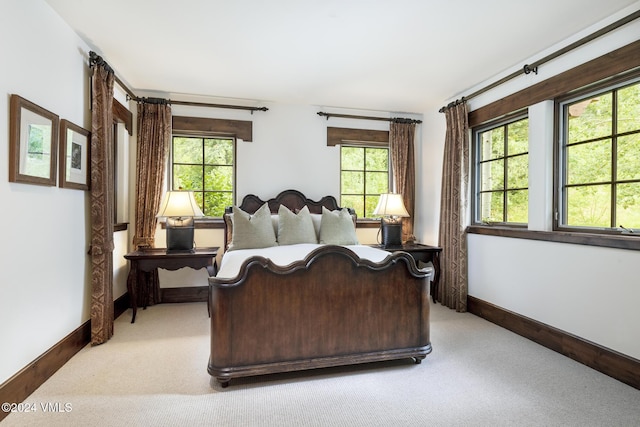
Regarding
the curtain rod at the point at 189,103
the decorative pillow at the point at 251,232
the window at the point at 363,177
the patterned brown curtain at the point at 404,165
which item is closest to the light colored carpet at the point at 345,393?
the decorative pillow at the point at 251,232

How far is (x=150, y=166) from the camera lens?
159 inches

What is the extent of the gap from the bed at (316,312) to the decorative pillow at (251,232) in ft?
2.49

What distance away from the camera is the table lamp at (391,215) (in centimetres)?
425

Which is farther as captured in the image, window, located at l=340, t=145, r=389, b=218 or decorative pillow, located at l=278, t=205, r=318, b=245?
window, located at l=340, t=145, r=389, b=218

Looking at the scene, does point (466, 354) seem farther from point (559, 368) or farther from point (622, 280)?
point (622, 280)

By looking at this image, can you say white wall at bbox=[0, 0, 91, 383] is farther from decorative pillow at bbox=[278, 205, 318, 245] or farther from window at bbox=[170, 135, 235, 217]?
decorative pillow at bbox=[278, 205, 318, 245]

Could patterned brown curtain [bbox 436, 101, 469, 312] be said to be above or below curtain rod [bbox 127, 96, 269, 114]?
below

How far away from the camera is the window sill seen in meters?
2.30

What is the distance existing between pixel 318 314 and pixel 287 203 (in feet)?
7.26

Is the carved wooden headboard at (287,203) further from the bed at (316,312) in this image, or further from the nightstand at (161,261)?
the bed at (316,312)

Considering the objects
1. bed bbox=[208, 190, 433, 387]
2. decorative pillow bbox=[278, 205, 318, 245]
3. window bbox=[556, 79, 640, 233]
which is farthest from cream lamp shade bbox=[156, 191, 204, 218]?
window bbox=[556, 79, 640, 233]

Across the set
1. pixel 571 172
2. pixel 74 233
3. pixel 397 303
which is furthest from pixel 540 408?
pixel 74 233

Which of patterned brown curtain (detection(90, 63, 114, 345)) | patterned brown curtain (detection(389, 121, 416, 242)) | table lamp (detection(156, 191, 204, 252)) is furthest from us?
patterned brown curtain (detection(389, 121, 416, 242))

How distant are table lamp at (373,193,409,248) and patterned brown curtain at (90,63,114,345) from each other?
298 cm
